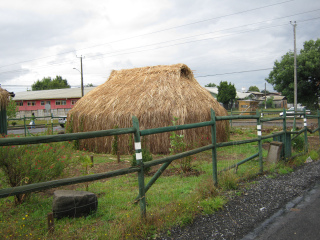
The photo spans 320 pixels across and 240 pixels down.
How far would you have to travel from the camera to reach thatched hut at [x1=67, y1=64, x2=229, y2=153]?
10711 millimetres

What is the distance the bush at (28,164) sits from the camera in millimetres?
4383

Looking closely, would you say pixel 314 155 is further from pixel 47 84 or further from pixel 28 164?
pixel 47 84

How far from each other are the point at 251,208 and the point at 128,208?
77.0 inches

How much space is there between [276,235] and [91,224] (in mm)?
2442

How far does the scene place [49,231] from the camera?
3.25 meters

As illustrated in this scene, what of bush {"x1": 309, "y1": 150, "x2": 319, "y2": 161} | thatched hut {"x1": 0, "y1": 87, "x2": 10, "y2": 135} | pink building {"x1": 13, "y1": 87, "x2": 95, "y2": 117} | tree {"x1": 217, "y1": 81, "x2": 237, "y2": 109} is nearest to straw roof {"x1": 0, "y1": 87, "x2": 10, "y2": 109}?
thatched hut {"x1": 0, "y1": 87, "x2": 10, "y2": 135}

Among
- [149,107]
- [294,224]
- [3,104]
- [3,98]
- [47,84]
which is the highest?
[47,84]

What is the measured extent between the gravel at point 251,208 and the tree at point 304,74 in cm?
2876

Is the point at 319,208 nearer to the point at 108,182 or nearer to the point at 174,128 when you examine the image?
the point at 174,128

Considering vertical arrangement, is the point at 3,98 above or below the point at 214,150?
above

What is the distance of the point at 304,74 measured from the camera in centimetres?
3175

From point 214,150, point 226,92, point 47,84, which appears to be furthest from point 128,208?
point 47,84

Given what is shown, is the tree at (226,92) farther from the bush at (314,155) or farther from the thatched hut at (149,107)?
the bush at (314,155)

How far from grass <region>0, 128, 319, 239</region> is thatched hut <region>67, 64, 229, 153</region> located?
3894 millimetres
